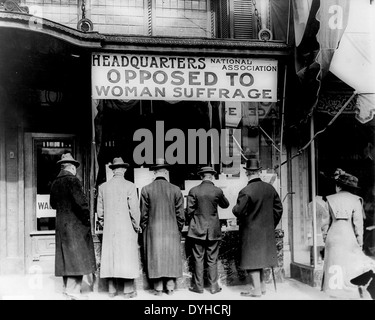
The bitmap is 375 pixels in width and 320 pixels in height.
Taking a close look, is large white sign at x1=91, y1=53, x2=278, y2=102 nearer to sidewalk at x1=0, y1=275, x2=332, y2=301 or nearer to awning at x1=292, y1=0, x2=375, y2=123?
awning at x1=292, y1=0, x2=375, y2=123

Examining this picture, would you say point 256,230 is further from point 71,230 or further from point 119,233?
point 71,230

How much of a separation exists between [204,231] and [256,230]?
0.76m

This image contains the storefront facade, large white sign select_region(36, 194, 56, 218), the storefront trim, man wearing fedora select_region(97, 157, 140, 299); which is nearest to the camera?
the storefront trim

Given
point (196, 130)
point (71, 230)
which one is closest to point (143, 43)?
point (196, 130)

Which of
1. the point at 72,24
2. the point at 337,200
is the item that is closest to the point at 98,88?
the point at 72,24

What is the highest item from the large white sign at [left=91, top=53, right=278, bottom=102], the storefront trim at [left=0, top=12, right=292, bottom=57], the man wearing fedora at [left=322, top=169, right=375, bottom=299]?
the storefront trim at [left=0, top=12, right=292, bottom=57]

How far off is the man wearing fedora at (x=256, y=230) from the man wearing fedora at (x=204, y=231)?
0.37 metres

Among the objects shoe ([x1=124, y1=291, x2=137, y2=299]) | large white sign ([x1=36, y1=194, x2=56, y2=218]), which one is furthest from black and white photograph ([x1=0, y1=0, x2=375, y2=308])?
shoe ([x1=124, y1=291, x2=137, y2=299])

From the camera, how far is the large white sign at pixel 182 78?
283 inches

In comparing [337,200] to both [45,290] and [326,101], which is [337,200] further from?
[45,290]

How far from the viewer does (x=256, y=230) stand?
698 centimetres

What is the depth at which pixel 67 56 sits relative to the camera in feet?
23.7

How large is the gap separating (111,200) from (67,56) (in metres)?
Result: 2.27

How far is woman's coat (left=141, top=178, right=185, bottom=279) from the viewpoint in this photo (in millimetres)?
6965
